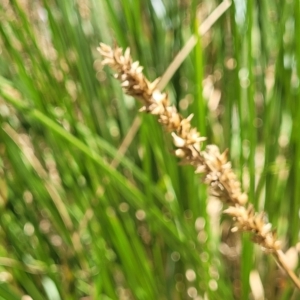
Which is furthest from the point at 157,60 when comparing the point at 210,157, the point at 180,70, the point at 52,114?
the point at 210,157

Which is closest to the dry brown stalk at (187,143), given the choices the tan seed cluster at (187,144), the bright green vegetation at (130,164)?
the tan seed cluster at (187,144)

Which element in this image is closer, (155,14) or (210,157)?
(210,157)

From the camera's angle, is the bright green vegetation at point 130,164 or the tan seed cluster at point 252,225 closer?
the tan seed cluster at point 252,225

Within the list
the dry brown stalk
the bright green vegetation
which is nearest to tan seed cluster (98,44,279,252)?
the dry brown stalk

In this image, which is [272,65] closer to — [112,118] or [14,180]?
[112,118]

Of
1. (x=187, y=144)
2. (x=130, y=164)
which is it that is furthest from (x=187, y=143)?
(x=130, y=164)

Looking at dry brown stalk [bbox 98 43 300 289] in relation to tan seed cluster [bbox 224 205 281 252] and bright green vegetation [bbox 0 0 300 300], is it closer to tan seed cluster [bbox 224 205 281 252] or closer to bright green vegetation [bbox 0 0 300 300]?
tan seed cluster [bbox 224 205 281 252]

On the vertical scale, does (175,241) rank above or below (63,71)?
below

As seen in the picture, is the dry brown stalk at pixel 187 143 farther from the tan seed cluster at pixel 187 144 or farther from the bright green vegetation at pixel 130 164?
the bright green vegetation at pixel 130 164
